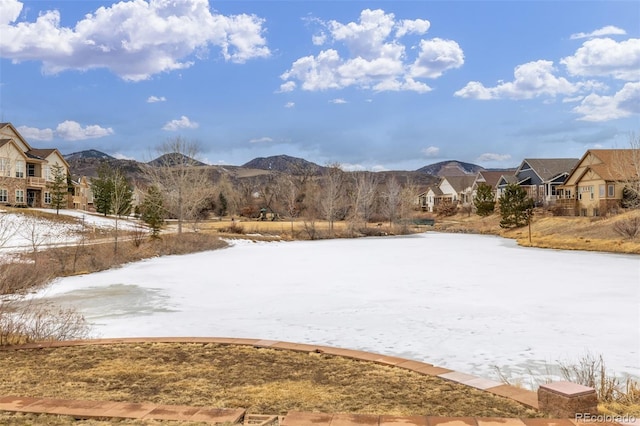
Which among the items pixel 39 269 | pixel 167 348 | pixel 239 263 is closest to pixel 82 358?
pixel 167 348

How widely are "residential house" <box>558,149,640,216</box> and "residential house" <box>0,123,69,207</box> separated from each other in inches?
1898

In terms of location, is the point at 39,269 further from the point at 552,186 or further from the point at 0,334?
the point at 552,186

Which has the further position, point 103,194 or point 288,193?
point 288,193

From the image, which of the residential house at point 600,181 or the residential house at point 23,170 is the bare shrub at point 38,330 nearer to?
the residential house at point 23,170

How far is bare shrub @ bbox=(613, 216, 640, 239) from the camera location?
30.3 m

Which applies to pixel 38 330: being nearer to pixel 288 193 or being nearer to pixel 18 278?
pixel 18 278

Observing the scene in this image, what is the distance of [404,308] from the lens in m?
10.7

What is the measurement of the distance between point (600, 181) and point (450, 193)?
3836cm

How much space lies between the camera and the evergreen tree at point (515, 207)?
46031 millimetres

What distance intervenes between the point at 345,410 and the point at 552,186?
59.4 metres

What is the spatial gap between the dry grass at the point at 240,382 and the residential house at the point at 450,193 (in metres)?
71.9

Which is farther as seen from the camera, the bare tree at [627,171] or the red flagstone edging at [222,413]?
the bare tree at [627,171]

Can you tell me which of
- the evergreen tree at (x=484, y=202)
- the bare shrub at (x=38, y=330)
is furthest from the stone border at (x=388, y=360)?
the evergreen tree at (x=484, y=202)

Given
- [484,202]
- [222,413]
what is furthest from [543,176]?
[222,413]
